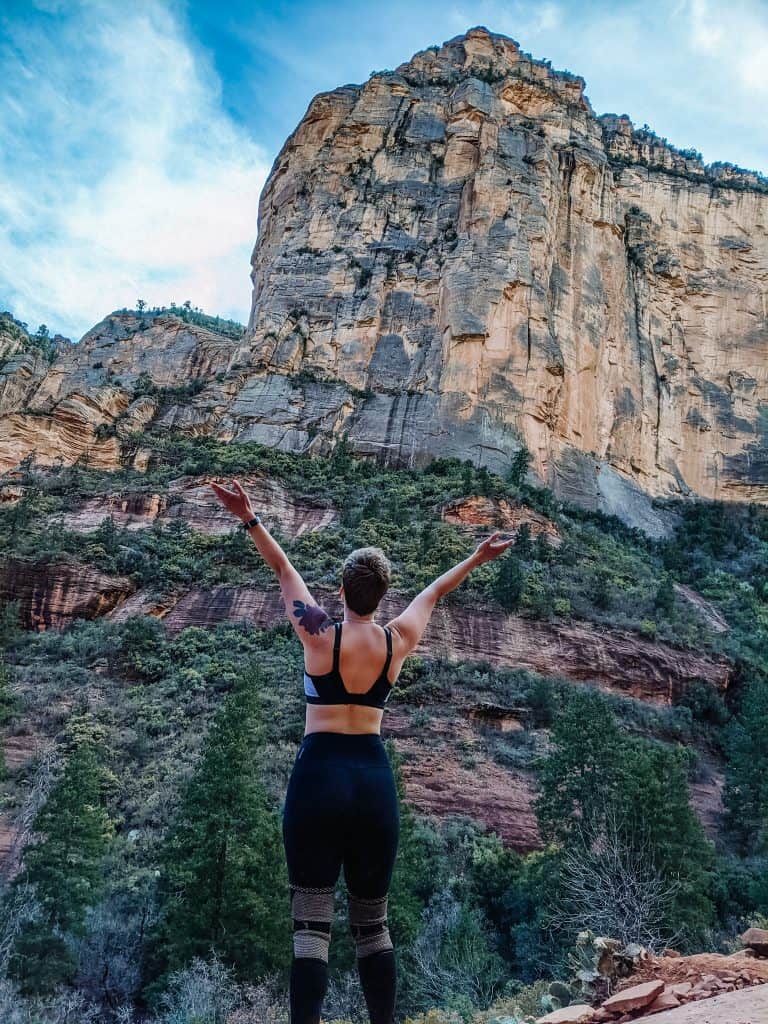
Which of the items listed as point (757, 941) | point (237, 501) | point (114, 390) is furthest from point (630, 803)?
point (114, 390)

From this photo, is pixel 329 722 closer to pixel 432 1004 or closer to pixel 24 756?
pixel 432 1004

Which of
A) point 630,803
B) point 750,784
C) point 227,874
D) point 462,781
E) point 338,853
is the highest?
point 338,853

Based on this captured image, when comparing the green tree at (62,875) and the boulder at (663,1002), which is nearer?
the boulder at (663,1002)

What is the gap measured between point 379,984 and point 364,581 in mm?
1302

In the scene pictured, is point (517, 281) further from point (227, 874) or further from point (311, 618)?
point (311, 618)

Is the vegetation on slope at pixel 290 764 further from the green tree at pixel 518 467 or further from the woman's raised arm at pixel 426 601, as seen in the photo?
the woman's raised arm at pixel 426 601

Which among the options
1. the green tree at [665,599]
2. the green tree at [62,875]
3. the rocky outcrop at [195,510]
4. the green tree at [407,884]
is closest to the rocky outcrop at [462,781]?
the green tree at [407,884]

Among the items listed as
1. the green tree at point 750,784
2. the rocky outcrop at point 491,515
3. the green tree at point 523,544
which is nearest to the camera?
the green tree at point 750,784

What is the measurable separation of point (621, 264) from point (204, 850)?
180 feet

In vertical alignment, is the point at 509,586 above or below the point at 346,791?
above

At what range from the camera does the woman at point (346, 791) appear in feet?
8.23

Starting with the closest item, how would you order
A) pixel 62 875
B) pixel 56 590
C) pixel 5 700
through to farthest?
1. pixel 62 875
2. pixel 5 700
3. pixel 56 590

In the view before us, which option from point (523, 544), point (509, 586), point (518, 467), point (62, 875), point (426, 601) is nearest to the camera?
point (426, 601)

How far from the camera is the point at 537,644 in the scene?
92.6 feet
